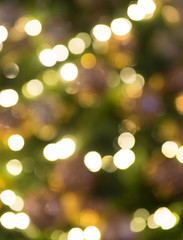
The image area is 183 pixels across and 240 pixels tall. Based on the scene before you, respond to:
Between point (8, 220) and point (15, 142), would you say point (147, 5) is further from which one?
point (8, 220)

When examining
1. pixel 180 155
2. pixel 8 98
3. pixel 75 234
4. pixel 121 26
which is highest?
pixel 121 26

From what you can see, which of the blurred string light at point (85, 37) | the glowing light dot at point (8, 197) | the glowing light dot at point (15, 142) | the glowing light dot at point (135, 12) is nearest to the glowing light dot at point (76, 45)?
the blurred string light at point (85, 37)

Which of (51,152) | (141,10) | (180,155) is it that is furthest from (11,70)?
(180,155)

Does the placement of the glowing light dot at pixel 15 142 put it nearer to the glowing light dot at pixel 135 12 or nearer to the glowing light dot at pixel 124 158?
the glowing light dot at pixel 124 158

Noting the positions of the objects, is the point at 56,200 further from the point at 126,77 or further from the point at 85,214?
the point at 126,77

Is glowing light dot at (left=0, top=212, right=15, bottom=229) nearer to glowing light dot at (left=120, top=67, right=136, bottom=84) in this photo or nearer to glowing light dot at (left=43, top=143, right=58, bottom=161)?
glowing light dot at (left=43, top=143, right=58, bottom=161)
